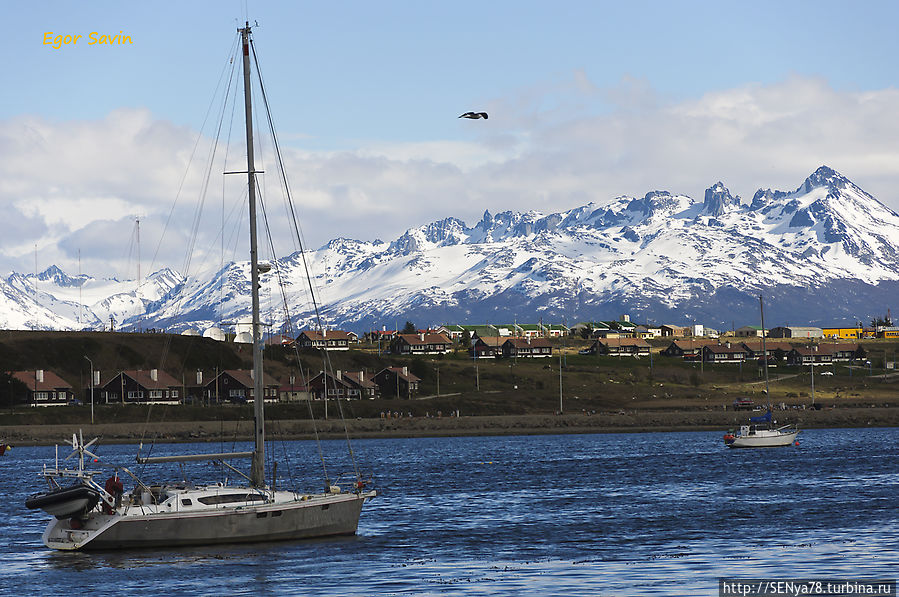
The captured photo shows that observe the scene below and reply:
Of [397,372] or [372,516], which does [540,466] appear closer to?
[372,516]

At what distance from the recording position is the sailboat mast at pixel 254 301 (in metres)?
53.5

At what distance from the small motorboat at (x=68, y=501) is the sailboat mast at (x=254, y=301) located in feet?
22.3

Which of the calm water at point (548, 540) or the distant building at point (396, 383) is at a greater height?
the distant building at point (396, 383)

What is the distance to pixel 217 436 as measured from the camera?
156 metres

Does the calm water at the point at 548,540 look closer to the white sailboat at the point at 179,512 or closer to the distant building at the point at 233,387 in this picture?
the white sailboat at the point at 179,512


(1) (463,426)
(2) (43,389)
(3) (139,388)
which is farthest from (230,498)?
(3) (139,388)

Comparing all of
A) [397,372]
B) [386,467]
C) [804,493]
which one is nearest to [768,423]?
[386,467]

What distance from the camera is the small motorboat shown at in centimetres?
5041

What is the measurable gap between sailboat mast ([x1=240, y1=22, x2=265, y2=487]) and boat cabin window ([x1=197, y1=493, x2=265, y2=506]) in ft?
2.53

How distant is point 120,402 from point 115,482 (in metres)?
128

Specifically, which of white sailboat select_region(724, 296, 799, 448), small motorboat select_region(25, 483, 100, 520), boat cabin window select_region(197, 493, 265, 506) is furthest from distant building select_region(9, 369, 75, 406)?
boat cabin window select_region(197, 493, 265, 506)

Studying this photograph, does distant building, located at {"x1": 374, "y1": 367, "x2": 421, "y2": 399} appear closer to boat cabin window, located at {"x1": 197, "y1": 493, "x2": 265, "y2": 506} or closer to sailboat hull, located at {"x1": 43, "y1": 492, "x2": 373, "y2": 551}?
sailboat hull, located at {"x1": 43, "y1": 492, "x2": 373, "y2": 551}

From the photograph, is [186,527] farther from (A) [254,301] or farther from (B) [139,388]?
(B) [139,388]

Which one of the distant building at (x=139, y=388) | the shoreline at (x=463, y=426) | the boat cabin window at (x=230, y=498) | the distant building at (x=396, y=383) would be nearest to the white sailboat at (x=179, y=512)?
the boat cabin window at (x=230, y=498)
